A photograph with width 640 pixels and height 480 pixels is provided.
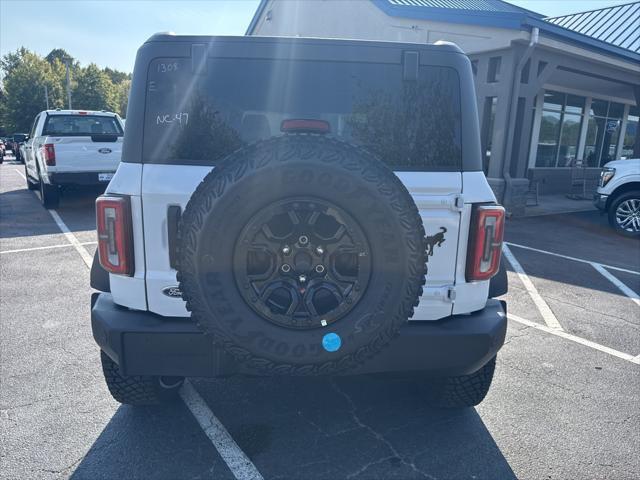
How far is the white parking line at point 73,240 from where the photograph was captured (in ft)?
21.4

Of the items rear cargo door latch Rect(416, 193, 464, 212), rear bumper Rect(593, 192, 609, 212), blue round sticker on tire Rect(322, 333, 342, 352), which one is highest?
rear cargo door latch Rect(416, 193, 464, 212)

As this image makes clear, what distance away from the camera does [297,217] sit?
2.10m

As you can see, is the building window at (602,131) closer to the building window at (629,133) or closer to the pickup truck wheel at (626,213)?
the building window at (629,133)

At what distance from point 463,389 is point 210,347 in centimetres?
160

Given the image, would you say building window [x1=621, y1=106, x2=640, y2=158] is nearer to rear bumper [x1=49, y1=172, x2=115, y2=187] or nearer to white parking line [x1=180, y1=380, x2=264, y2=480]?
rear bumper [x1=49, y1=172, x2=115, y2=187]

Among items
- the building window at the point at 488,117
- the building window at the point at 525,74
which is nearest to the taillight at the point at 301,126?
the building window at the point at 488,117

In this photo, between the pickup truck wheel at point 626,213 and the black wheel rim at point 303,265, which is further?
the pickup truck wheel at point 626,213

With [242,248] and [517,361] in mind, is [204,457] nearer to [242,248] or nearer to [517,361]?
[242,248]

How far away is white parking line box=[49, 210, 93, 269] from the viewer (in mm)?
6531

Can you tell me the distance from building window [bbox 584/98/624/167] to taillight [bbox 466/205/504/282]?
1760 cm

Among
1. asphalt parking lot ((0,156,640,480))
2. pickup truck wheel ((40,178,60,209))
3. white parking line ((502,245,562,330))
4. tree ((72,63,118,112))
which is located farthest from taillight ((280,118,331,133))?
tree ((72,63,118,112))

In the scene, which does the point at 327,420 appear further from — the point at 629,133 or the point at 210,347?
→ the point at 629,133

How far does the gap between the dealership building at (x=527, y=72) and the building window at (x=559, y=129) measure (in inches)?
1.3

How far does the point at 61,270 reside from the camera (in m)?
6.00
